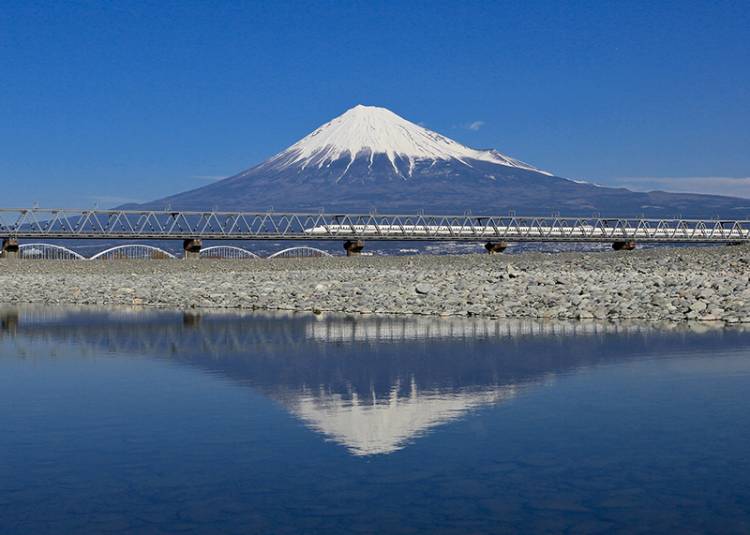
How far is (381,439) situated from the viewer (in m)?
11.8

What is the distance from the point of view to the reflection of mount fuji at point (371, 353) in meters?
13.7

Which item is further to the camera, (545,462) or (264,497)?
(545,462)

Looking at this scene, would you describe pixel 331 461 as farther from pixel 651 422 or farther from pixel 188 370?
pixel 188 370

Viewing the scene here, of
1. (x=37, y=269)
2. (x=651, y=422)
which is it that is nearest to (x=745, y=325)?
(x=651, y=422)

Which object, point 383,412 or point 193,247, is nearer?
point 383,412

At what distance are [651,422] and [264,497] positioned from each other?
5.84 metres

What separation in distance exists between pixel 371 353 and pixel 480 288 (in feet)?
51.8

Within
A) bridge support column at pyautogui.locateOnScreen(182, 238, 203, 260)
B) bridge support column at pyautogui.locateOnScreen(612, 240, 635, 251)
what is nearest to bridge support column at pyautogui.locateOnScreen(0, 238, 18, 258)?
bridge support column at pyautogui.locateOnScreen(182, 238, 203, 260)

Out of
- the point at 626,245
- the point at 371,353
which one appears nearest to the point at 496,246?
the point at 626,245

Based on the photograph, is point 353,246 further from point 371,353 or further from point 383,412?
point 383,412

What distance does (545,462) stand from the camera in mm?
10609

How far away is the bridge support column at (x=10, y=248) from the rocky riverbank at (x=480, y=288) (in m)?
18.6

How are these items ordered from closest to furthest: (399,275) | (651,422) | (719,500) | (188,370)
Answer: (719,500), (651,422), (188,370), (399,275)

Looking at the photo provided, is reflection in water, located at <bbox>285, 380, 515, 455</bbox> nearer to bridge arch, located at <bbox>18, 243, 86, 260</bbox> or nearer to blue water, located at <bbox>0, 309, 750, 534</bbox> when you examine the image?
blue water, located at <bbox>0, 309, 750, 534</bbox>
